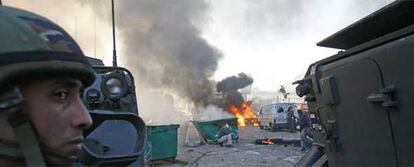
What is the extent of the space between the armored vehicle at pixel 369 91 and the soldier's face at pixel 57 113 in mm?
1520

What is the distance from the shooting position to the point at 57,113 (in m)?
1.16

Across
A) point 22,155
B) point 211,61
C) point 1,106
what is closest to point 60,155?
point 22,155

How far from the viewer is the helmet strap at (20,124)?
3.57ft

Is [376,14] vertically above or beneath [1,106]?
above

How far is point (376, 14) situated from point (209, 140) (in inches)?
657

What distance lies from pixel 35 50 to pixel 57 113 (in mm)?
175

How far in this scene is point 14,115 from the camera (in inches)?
43.0

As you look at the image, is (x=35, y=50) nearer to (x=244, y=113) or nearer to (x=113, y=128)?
(x=113, y=128)

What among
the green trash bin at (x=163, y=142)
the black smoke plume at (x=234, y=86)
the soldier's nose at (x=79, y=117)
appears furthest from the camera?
the black smoke plume at (x=234, y=86)

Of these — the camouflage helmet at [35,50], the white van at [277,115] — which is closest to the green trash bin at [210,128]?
the white van at [277,115]

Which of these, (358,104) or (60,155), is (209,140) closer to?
(358,104)

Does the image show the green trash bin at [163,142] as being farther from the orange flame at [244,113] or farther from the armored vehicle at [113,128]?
the orange flame at [244,113]

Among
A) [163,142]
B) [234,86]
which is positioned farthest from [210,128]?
[234,86]

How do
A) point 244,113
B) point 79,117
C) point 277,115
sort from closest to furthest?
point 79,117 → point 277,115 → point 244,113
